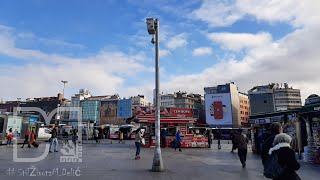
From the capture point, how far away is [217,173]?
11297 mm

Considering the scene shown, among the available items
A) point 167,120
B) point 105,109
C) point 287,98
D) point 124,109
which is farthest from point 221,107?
point 167,120

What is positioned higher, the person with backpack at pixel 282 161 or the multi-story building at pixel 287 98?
the multi-story building at pixel 287 98

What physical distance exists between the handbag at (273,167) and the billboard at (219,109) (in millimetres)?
110038

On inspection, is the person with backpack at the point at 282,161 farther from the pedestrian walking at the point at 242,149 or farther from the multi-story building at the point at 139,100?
the multi-story building at the point at 139,100

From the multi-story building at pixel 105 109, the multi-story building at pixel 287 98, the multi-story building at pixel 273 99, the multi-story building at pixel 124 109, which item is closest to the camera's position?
the multi-story building at pixel 273 99

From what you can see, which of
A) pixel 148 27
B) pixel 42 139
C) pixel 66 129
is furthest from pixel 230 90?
pixel 148 27

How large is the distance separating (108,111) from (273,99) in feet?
232

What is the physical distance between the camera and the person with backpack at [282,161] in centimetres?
529

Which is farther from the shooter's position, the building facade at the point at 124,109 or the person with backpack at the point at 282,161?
the building facade at the point at 124,109

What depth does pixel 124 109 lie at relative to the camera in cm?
13575

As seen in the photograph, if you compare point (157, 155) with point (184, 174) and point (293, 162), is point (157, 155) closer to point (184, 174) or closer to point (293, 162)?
Result: point (184, 174)

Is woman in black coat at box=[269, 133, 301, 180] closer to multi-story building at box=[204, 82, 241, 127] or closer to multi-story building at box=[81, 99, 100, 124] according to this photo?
multi-story building at box=[204, 82, 241, 127]

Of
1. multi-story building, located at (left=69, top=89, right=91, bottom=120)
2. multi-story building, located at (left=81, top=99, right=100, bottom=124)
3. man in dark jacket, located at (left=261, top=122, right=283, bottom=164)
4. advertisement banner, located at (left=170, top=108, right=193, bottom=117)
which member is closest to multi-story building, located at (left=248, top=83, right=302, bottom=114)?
multi-story building, located at (left=81, top=99, right=100, bottom=124)

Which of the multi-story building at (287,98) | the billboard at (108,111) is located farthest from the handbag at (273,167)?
the billboard at (108,111)
